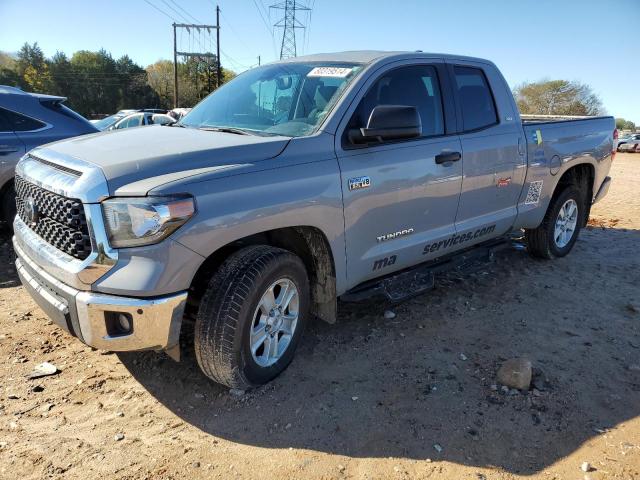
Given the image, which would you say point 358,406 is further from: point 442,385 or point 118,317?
point 118,317

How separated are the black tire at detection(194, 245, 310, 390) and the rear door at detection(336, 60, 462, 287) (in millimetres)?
622

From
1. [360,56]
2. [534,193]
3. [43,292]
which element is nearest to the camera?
[43,292]

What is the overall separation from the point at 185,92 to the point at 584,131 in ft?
198

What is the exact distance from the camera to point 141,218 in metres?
2.35

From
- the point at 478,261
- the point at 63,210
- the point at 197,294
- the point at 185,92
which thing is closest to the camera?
the point at 63,210

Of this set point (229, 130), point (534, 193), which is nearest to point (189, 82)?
point (534, 193)

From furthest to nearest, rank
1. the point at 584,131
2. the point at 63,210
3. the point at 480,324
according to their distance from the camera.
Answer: the point at 584,131
the point at 480,324
the point at 63,210

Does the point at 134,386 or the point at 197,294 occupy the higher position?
the point at 197,294

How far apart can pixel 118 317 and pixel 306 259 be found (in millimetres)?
1259

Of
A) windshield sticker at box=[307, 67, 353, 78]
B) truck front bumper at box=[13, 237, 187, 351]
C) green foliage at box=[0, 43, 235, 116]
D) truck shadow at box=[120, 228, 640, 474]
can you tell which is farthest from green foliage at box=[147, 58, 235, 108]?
truck front bumper at box=[13, 237, 187, 351]

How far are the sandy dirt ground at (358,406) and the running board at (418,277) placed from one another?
34 centimetres

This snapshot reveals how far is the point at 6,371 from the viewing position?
3143mm

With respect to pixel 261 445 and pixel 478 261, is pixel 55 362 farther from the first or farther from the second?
pixel 478 261

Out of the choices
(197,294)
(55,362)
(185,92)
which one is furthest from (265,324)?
(185,92)
